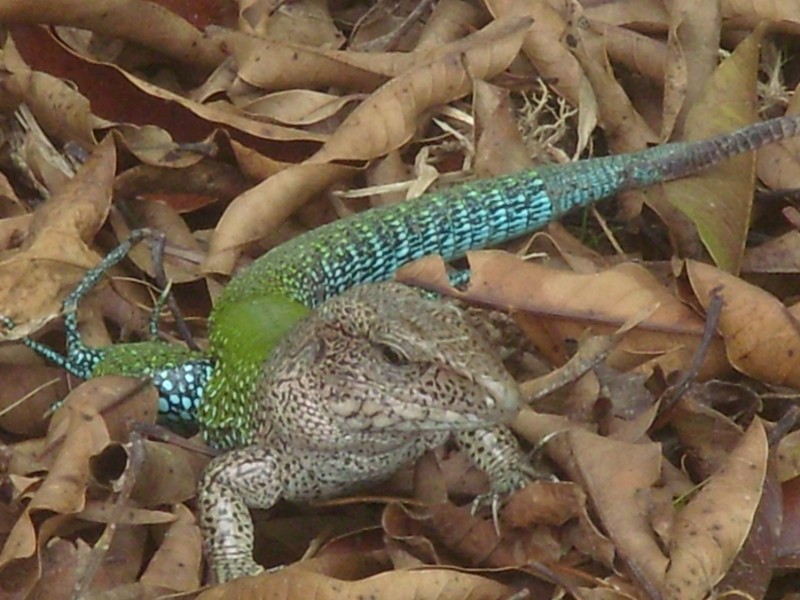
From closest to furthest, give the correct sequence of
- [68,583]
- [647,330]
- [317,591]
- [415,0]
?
[317,591] → [68,583] → [647,330] → [415,0]

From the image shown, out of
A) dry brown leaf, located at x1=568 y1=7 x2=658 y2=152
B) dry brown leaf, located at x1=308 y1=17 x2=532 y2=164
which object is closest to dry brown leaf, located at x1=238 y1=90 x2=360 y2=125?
dry brown leaf, located at x1=308 y1=17 x2=532 y2=164

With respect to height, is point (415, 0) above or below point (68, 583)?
above

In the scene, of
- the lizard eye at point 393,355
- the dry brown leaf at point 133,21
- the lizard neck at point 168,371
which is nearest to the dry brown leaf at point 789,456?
the lizard eye at point 393,355

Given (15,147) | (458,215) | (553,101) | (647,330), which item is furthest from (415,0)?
(647,330)

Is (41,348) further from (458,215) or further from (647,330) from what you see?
(647,330)

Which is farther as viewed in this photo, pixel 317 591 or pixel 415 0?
pixel 415 0

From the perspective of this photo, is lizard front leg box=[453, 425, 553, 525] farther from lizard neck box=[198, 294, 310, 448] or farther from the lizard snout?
lizard neck box=[198, 294, 310, 448]

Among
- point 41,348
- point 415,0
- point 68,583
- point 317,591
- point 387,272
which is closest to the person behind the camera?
point 317,591

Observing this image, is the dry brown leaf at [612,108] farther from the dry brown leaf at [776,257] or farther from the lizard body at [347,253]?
the dry brown leaf at [776,257]
